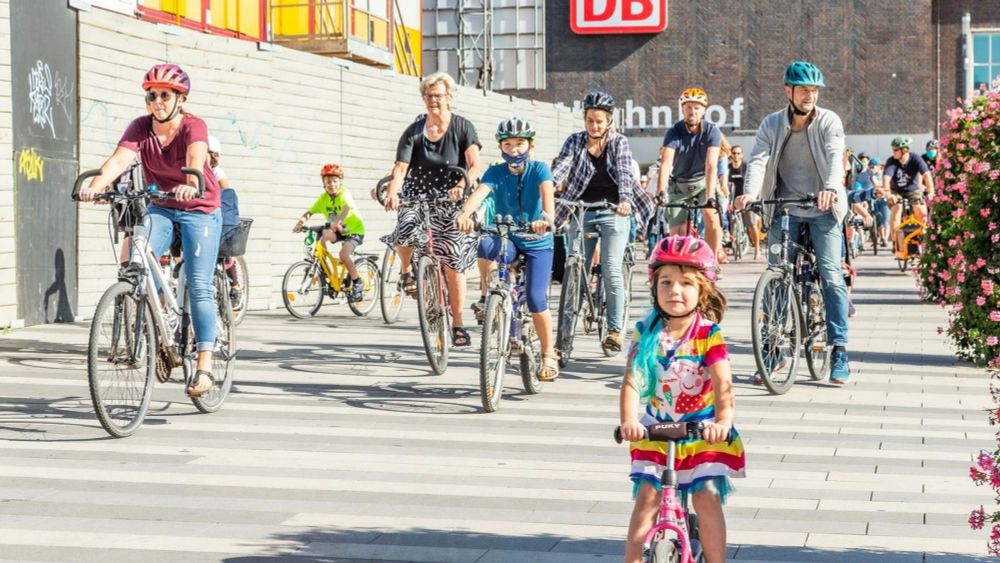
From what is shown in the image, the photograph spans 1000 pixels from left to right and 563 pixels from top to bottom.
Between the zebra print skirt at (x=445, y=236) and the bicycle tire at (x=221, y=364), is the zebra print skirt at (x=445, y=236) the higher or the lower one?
the higher one

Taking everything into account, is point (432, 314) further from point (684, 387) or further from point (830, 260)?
point (684, 387)

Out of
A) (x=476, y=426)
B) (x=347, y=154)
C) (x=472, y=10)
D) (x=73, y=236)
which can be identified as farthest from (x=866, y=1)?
(x=476, y=426)

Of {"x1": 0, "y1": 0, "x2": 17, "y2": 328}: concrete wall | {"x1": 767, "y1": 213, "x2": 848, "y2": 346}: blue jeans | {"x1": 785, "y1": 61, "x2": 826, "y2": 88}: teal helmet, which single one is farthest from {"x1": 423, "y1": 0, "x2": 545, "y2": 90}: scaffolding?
{"x1": 785, "y1": 61, "x2": 826, "y2": 88}: teal helmet

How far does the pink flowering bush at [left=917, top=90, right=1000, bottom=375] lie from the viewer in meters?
11.1

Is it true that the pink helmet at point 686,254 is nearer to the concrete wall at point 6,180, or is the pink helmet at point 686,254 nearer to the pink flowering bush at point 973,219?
the pink flowering bush at point 973,219

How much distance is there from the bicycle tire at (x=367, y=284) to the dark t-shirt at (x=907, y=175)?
8446 mm

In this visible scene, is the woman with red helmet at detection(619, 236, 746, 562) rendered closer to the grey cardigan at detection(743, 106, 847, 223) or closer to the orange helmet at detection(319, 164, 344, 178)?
the grey cardigan at detection(743, 106, 847, 223)

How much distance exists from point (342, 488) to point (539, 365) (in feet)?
12.2

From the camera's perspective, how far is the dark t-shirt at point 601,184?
1198cm

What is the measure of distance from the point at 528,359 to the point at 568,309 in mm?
1463

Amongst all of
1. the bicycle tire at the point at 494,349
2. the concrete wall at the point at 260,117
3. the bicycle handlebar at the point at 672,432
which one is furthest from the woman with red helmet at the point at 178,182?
the concrete wall at the point at 260,117

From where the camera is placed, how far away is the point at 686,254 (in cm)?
479

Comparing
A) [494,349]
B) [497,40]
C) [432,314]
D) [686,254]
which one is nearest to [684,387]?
[686,254]

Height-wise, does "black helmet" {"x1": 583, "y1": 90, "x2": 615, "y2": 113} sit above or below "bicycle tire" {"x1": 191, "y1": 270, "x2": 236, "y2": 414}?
above
